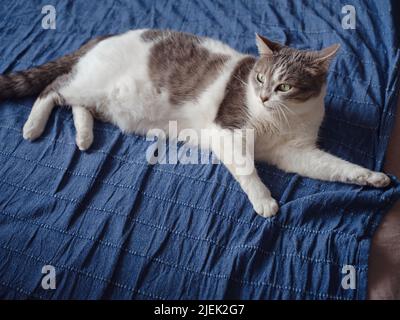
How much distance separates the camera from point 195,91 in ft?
4.50

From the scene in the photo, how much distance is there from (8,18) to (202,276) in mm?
1656

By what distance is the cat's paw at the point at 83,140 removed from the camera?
1283 millimetres

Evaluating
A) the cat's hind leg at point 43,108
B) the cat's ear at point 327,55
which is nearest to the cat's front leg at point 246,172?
the cat's ear at point 327,55

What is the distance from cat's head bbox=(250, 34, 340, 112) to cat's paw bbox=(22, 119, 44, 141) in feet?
2.69

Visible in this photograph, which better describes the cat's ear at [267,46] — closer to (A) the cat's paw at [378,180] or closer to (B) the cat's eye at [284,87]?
(B) the cat's eye at [284,87]

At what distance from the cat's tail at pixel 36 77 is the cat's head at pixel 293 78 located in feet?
2.45

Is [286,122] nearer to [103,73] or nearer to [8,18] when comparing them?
[103,73]

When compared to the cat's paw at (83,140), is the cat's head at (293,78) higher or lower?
higher

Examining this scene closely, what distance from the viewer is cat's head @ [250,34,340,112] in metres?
1.18

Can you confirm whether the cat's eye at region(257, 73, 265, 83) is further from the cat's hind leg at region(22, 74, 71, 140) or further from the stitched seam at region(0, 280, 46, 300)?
the stitched seam at region(0, 280, 46, 300)

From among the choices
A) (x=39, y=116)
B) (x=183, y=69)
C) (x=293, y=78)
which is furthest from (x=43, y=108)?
(x=293, y=78)

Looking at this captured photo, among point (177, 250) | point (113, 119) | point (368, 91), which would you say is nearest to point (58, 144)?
point (113, 119)

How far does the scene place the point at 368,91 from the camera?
1.46 metres
